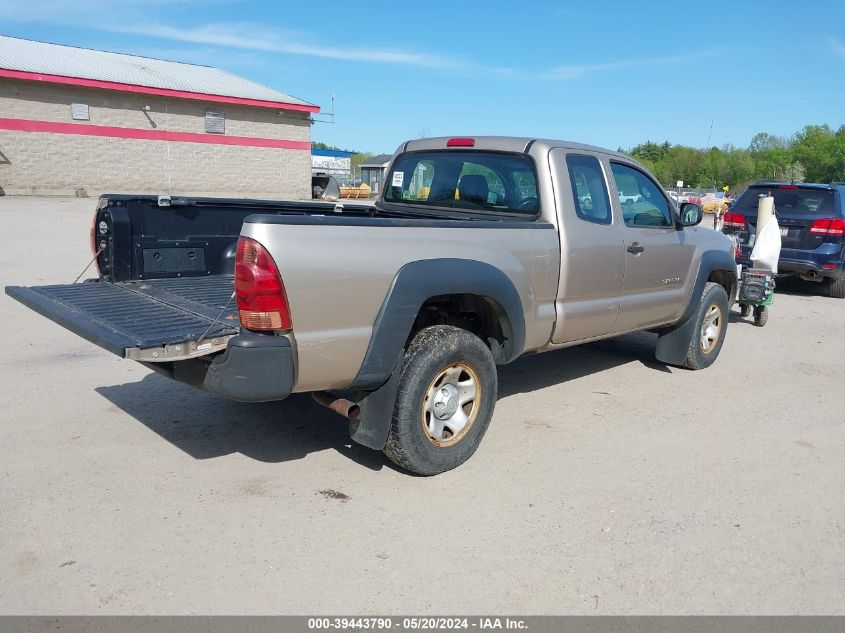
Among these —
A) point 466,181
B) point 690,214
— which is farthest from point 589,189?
point 690,214

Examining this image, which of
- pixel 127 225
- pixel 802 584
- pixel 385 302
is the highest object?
pixel 127 225

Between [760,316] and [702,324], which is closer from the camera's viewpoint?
[702,324]

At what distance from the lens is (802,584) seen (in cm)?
329

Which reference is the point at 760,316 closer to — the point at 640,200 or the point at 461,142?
the point at 640,200

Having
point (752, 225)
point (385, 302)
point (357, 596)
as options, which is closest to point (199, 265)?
point (385, 302)

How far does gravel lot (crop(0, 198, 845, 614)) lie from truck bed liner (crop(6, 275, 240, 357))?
2.98ft

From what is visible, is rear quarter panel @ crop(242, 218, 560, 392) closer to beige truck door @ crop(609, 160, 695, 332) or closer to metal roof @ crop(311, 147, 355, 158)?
Result: beige truck door @ crop(609, 160, 695, 332)

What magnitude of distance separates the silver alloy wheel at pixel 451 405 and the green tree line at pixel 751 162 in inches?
2565

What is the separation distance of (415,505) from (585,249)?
7.33 ft

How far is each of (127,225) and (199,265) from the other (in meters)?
0.63

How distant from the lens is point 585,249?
504 cm

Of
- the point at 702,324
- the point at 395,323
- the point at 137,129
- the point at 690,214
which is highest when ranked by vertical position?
the point at 137,129

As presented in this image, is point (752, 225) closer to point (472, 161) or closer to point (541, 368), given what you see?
point (541, 368)

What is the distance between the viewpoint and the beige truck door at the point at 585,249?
4953 mm
